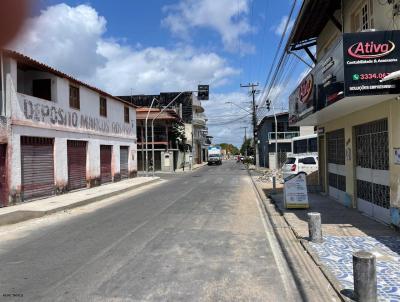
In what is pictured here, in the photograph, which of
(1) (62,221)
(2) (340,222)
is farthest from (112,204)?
(2) (340,222)

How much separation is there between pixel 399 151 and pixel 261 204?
7.83 meters

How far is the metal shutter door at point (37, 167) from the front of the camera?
17609 mm

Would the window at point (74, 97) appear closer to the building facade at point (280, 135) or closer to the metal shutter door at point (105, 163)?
the metal shutter door at point (105, 163)

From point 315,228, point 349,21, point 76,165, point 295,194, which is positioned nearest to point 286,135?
point 76,165

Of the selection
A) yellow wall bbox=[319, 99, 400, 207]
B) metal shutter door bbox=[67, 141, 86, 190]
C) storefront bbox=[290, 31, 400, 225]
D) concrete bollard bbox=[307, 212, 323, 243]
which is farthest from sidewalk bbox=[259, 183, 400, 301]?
metal shutter door bbox=[67, 141, 86, 190]

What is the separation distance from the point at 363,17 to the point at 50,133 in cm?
1423

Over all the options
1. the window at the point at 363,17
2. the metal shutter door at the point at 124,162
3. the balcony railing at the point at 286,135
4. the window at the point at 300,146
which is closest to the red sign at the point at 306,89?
the window at the point at 363,17

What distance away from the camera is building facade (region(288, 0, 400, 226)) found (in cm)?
924

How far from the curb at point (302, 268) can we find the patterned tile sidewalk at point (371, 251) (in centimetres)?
22

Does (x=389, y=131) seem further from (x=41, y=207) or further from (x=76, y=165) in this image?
(x=76, y=165)

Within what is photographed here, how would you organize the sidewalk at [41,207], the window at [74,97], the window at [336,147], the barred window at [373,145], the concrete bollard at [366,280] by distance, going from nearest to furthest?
the concrete bollard at [366,280] → the barred window at [373,145] → the sidewalk at [41,207] → the window at [336,147] → the window at [74,97]

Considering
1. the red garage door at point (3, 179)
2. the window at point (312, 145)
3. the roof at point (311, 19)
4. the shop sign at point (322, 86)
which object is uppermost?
the roof at point (311, 19)

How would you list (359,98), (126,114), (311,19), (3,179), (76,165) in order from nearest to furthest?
(359,98) → (3,179) → (311,19) → (76,165) → (126,114)

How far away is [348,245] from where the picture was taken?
8578 mm
